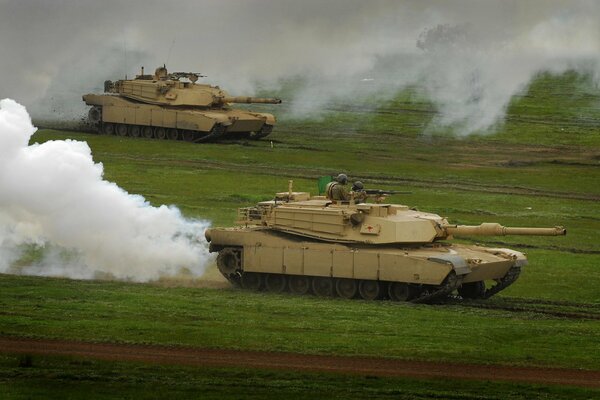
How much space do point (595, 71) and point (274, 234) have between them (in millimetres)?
67247

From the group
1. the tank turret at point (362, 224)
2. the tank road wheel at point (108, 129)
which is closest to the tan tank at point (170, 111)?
the tank road wheel at point (108, 129)

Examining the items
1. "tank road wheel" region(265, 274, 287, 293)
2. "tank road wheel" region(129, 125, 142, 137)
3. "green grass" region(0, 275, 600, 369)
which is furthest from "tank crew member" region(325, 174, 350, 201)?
"tank road wheel" region(129, 125, 142, 137)

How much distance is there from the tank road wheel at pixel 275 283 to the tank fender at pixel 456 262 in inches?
213

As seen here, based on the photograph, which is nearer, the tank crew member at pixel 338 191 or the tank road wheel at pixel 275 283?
the tank crew member at pixel 338 191

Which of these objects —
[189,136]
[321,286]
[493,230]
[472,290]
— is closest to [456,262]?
[493,230]

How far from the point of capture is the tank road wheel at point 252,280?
45.1 m

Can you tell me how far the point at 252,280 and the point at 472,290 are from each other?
6949mm

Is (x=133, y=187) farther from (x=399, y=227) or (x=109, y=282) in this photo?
(x=399, y=227)

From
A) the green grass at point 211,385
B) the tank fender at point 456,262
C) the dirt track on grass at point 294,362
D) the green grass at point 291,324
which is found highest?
the tank fender at point 456,262

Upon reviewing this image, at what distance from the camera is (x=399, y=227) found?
42.5m

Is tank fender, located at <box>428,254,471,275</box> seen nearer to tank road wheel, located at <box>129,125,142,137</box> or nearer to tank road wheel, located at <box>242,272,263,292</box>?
tank road wheel, located at <box>242,272,263,292</box>

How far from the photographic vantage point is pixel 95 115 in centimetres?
8394

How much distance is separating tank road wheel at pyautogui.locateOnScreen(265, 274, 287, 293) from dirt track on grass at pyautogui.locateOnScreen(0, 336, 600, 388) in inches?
430

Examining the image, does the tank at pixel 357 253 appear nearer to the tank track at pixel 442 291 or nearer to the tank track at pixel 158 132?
the tank track at pixel 442 291
